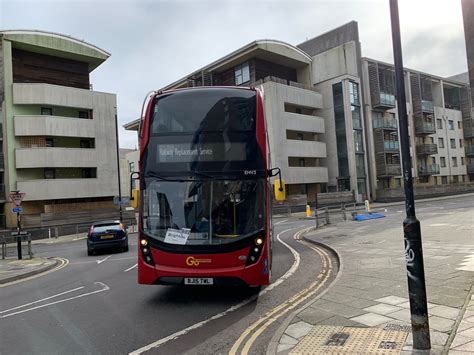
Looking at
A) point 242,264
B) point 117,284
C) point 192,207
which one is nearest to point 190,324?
point 242,264

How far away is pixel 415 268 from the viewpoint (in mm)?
4418

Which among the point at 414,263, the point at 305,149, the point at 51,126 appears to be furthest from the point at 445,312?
the point at 305,149

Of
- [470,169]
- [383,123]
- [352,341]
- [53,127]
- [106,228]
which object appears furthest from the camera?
[470,169]

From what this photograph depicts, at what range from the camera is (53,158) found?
37.0 meters

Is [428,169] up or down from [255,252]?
up

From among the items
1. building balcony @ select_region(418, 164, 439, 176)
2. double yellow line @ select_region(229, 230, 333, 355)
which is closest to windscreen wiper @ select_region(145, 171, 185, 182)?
double yellow line @ select_region(229, 230, 333, 355)

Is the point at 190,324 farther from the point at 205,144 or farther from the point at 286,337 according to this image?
the point at 205,144

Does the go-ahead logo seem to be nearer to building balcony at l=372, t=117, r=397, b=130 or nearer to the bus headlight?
the bus headlight

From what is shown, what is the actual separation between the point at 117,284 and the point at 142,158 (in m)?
3.92

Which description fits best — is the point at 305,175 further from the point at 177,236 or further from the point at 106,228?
the point at 177,236

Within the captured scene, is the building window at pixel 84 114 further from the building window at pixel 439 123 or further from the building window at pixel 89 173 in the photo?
the building window at pixel 439 123

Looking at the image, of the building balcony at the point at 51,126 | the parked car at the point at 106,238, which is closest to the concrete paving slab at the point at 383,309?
the parked car at the point at 106,238

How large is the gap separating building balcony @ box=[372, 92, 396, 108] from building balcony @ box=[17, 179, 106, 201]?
34.1m

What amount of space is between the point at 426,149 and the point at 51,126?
49.1 meters
